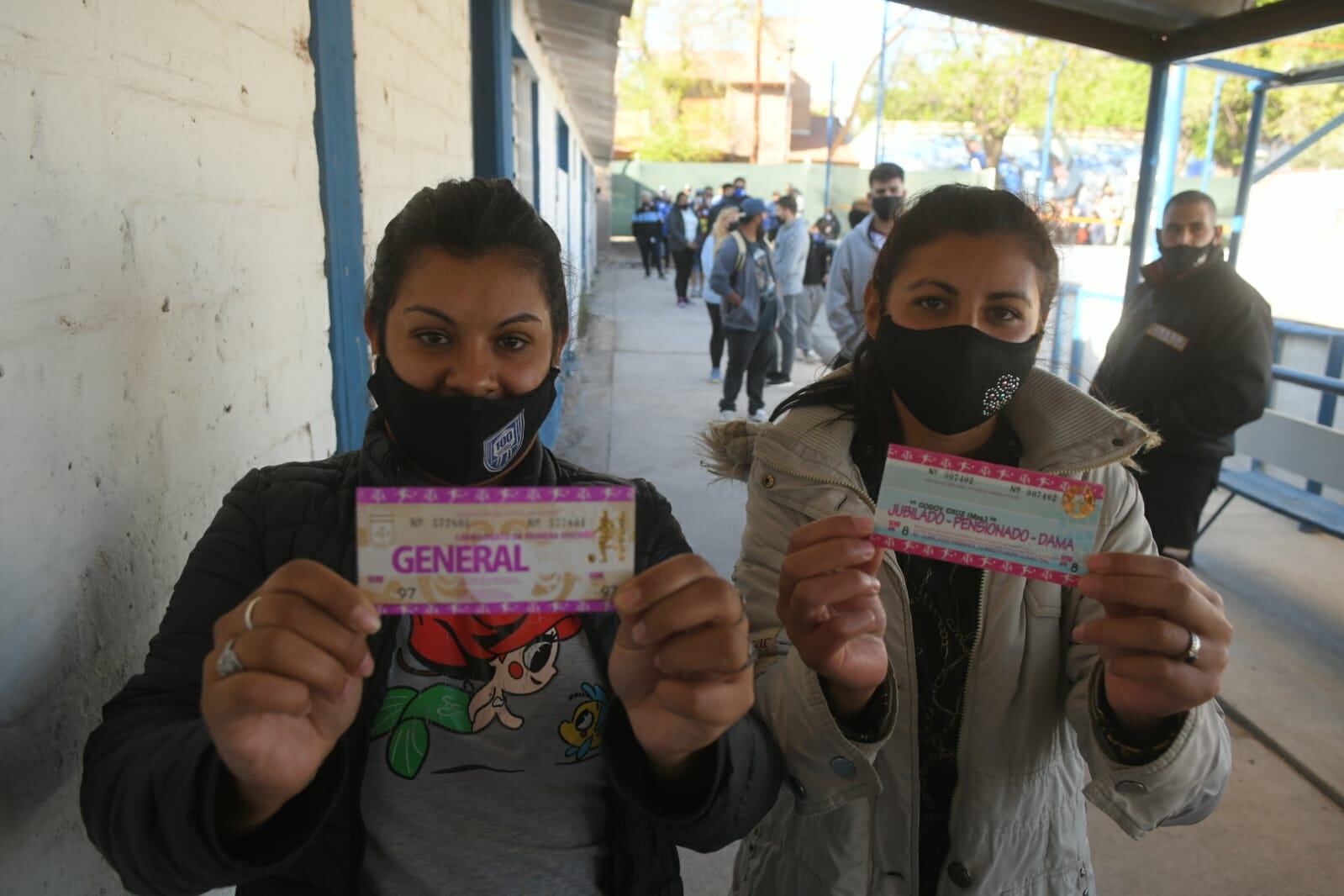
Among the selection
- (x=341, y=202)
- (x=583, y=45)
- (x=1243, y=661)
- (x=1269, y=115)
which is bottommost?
(x=1243, y=661)

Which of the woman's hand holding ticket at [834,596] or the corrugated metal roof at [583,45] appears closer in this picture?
the woman's hand holding ticket at [834,596]

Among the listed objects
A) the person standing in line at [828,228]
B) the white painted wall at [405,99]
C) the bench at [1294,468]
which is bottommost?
the bench at [1294,468]

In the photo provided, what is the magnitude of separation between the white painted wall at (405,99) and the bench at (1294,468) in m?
4.44

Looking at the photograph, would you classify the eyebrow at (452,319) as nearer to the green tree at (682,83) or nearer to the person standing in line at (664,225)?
the person standing in line at (664,225)

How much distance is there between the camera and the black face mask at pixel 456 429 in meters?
1.36

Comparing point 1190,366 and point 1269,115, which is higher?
point 1269,115

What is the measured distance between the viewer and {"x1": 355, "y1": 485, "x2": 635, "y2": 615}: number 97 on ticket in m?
1.10

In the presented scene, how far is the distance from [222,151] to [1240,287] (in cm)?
419

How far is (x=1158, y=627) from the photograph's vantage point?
47.8 inches

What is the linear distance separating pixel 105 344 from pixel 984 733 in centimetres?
147

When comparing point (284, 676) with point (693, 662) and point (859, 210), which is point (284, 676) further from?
point (859, 210)

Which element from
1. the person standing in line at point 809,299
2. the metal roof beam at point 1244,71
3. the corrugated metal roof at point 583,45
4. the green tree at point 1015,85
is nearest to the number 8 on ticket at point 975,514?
the metal roof beam at point 1244,71

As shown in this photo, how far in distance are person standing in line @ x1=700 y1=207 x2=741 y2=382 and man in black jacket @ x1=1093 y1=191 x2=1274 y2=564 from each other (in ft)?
14.1

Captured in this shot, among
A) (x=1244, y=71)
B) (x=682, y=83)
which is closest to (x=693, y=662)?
(x=1244, y=71)
